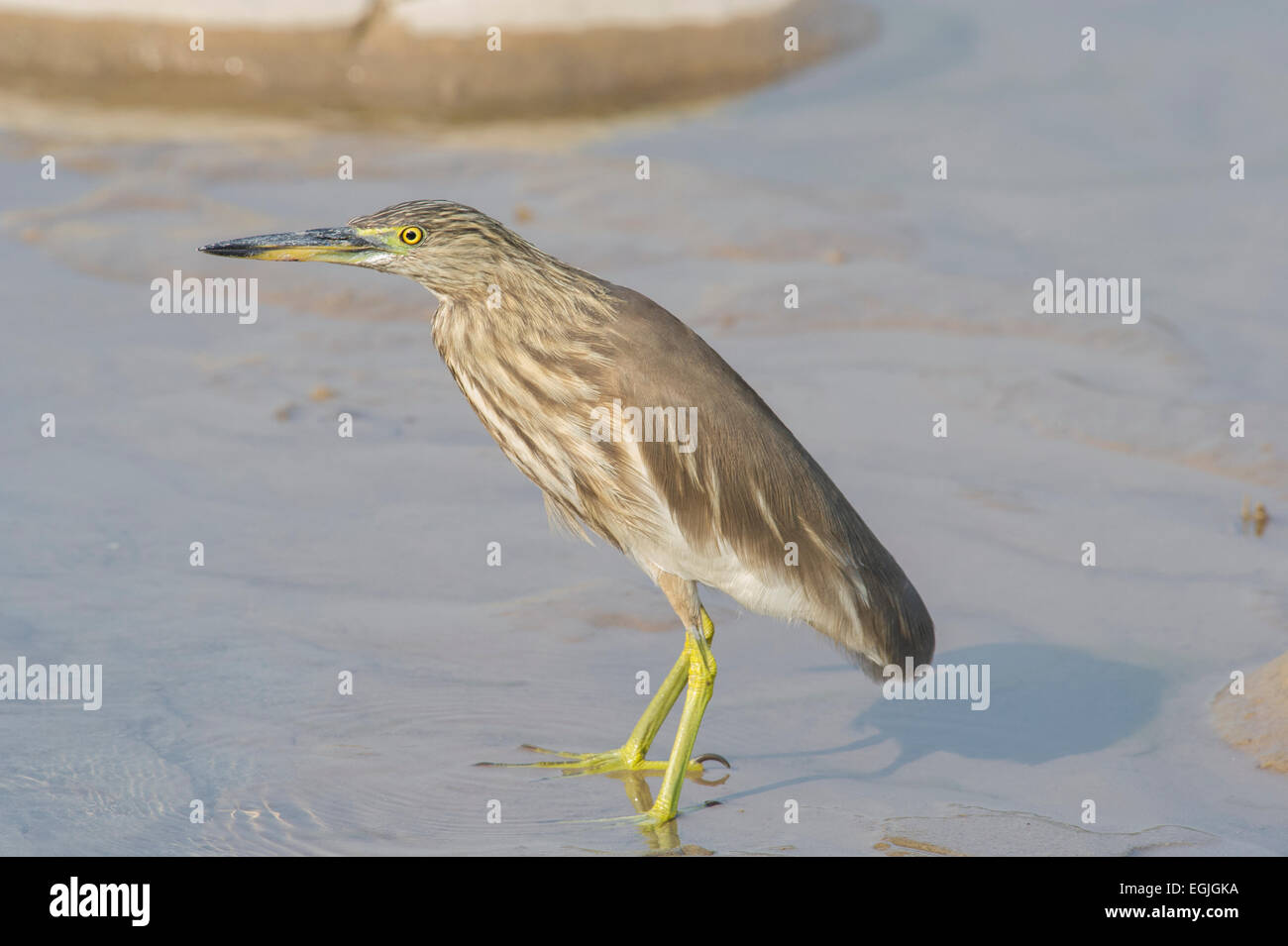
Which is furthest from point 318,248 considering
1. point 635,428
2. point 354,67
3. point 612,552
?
point 354,67

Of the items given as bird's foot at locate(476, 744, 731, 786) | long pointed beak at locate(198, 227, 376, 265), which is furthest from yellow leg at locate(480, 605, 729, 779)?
long pointed beak at locate(198, 227, 376, 265)

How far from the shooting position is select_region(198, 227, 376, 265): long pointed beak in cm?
482

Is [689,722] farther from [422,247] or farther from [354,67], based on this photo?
[354,67]

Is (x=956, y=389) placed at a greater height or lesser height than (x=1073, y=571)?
greater

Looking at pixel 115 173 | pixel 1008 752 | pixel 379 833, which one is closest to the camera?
pixel 379 833

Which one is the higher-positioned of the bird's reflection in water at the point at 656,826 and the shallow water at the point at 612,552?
the shallow water at the point at 612,552

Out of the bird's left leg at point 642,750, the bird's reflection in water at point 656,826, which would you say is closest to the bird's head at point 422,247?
the bird's left leg at point 642,750

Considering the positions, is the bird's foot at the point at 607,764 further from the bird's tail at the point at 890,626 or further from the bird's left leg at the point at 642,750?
the bird's tail at the point at 890,626

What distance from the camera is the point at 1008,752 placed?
18.0 feet

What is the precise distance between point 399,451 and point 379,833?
2913 millimetres

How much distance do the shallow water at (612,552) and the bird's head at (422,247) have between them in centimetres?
158

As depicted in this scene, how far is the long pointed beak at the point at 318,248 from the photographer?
4.82 metres

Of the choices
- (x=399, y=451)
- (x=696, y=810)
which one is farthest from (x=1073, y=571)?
(x=399, y=451)

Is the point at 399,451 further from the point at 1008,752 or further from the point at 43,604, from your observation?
the point at 1008,752
